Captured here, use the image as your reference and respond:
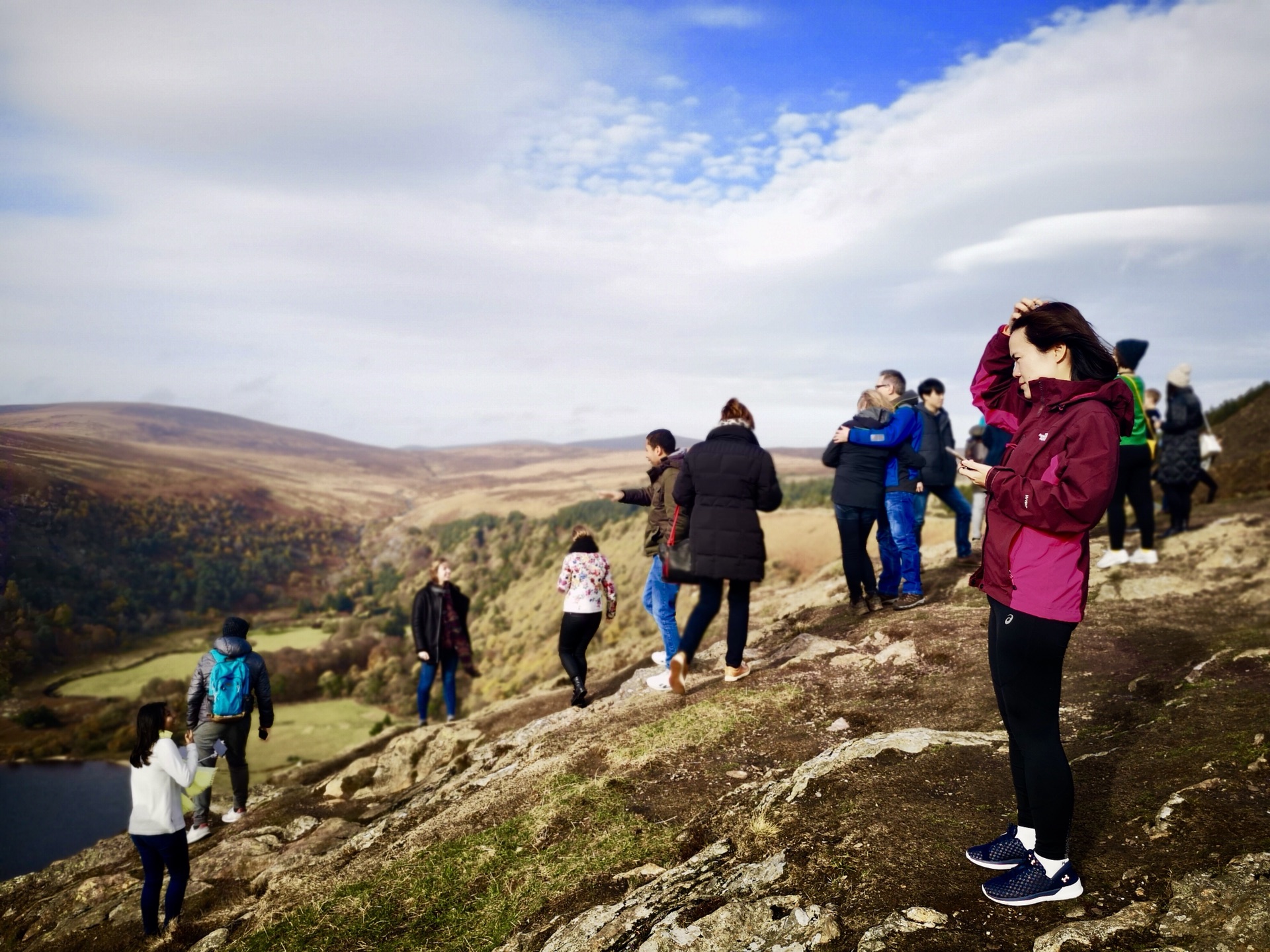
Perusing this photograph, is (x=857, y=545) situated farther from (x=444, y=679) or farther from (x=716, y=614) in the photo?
(x=444, y=679)

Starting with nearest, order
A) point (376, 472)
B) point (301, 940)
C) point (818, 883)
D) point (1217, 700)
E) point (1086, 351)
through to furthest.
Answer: point (1086, 351), point (818, 883), point (301, 940), point (1217, 700), point (376, 472)

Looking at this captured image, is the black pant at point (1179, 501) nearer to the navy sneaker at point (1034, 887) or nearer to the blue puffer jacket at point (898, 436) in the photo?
the blue puffer jacket at point (898, 436)

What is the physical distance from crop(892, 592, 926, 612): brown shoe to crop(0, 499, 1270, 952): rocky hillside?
218 mm

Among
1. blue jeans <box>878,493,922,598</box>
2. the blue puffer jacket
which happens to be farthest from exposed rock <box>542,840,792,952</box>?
blue jeans <box>878,493,922,598</box>

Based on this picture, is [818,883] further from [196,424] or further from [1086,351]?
[196,424]

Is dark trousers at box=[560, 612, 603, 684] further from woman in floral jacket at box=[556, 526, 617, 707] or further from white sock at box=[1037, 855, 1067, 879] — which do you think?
white sock at box=[1037, 855, 1067, 879]

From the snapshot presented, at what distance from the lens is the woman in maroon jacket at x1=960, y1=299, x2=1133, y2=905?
2941mm

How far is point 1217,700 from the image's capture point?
5.31 metres

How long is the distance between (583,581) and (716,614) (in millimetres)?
2454

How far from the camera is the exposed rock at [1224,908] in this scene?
2.67 m

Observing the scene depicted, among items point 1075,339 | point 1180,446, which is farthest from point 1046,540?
point 1180,446

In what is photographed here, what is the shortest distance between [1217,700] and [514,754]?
21.1 ft

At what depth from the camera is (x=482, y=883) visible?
491 centimetres

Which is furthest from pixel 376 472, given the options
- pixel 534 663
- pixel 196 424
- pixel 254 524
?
pixel 534 663
